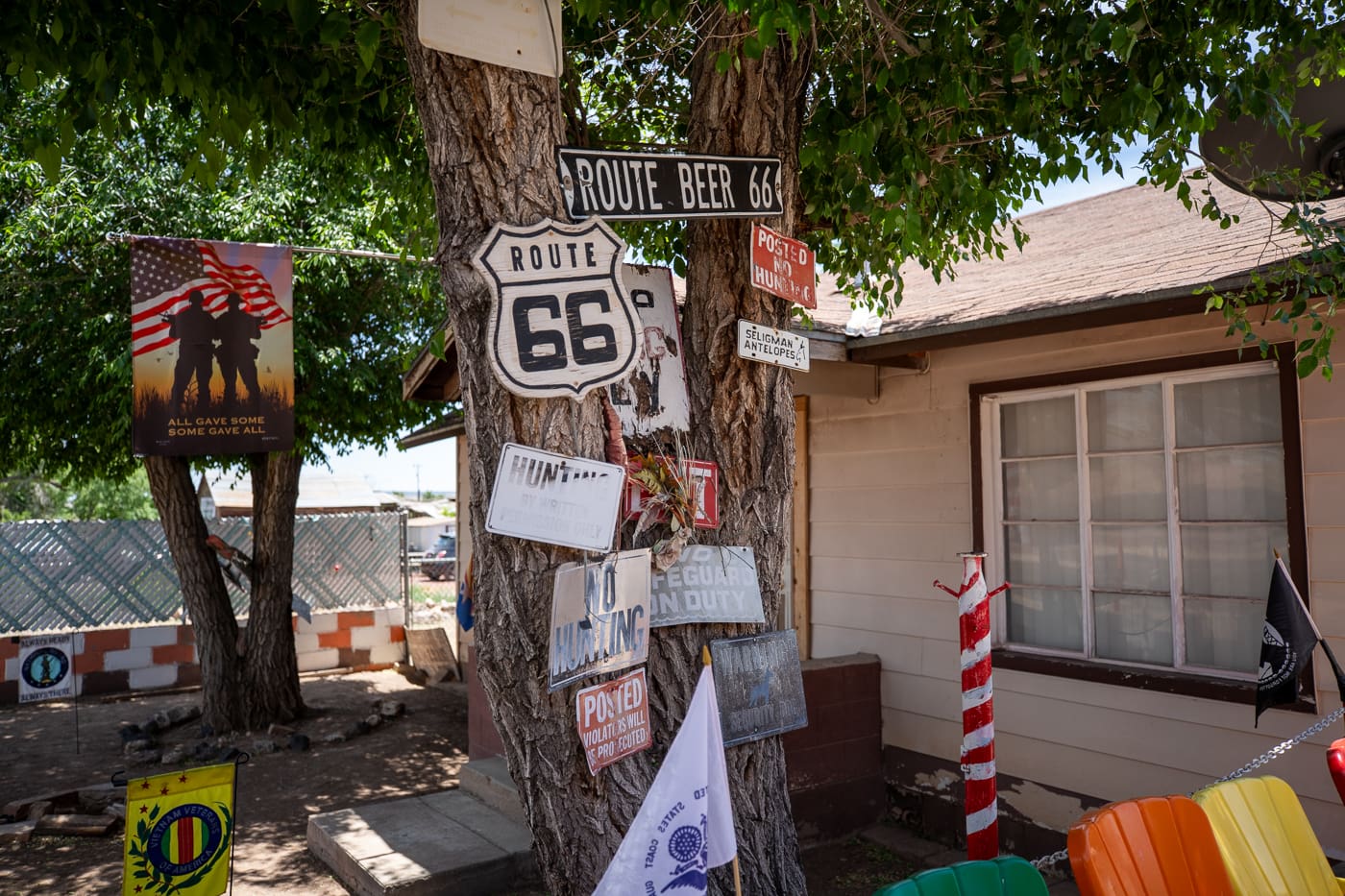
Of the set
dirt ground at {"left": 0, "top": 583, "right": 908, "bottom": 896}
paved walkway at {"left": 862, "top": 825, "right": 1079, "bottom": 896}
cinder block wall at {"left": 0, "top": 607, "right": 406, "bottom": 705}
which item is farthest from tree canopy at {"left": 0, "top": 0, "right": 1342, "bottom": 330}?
cinder block wall at {"left": 0, "top": 607, "right": 406, "bottom": 705}

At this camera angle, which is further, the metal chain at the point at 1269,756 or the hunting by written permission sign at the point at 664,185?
the metal chain at the point at 1269,756

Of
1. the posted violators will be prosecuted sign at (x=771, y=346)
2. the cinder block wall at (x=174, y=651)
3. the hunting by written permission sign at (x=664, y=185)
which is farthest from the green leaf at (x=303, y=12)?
the cinder block wall at (x=174, y=651)

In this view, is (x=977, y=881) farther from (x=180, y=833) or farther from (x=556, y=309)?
(x=180, y=833)

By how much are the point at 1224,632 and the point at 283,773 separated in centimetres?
696

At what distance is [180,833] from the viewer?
368 centimetres

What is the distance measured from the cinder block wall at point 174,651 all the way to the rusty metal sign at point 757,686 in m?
9.97

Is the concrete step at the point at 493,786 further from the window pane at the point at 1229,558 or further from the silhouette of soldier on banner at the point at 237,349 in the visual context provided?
the window pane at the point at 1229,558

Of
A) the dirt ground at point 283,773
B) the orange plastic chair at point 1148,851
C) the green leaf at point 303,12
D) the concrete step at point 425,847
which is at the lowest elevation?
the dirt ground at point 283,773

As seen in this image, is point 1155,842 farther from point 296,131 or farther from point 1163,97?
point 296,131

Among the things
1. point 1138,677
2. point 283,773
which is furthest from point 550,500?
point 283,773

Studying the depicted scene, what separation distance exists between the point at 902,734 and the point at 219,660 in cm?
656

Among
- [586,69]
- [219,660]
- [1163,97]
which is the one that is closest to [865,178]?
[1163,97]

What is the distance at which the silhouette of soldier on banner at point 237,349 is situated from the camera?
6406 mm

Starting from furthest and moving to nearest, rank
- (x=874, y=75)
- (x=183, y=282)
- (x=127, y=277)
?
1. (x=127, y=277)
2. (x=183, y=282)
3. (x=874, y=75)
